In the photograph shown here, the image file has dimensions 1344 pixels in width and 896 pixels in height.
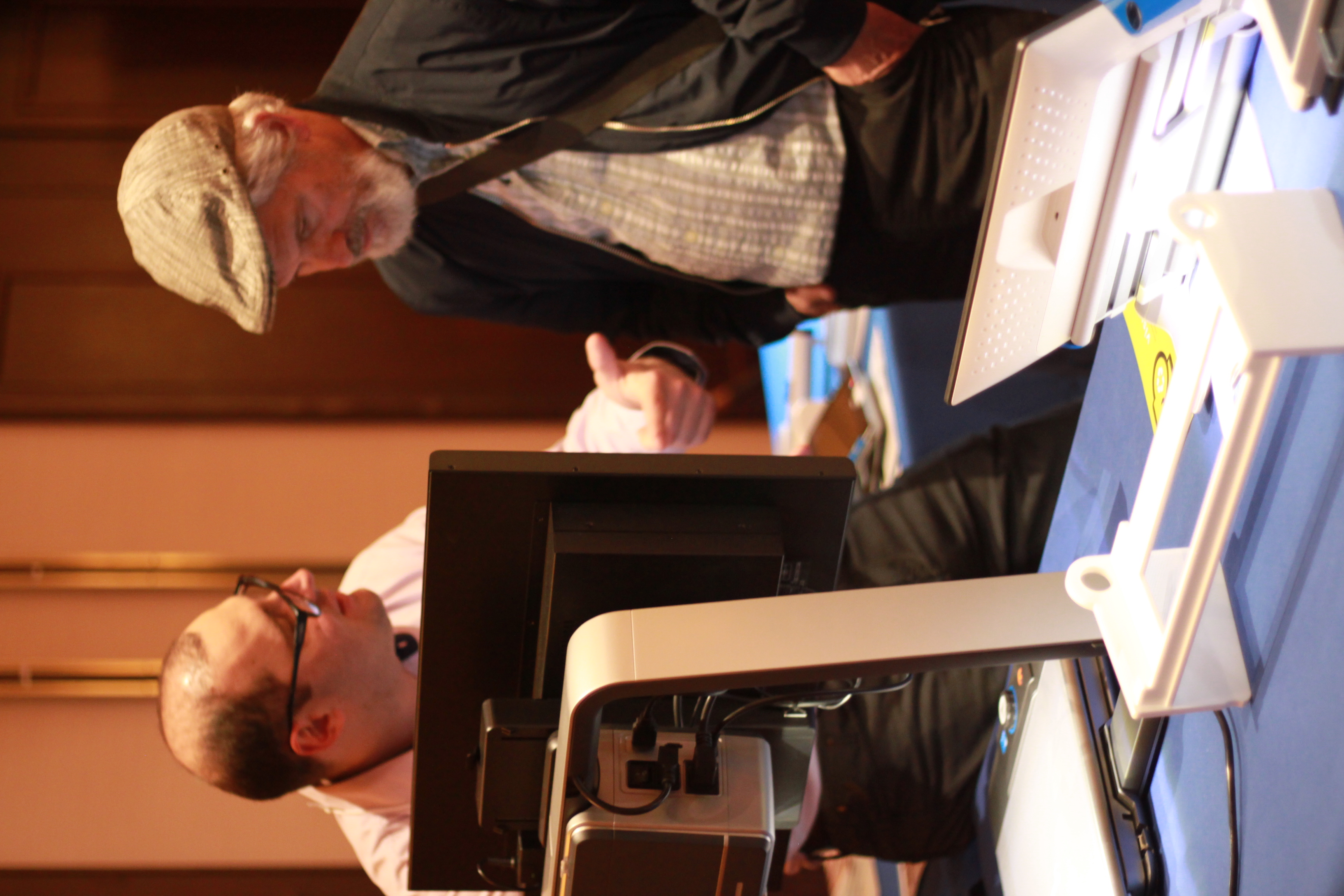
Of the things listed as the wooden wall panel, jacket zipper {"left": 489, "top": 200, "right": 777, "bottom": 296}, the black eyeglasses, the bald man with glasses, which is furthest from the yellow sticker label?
the wooden wall panel

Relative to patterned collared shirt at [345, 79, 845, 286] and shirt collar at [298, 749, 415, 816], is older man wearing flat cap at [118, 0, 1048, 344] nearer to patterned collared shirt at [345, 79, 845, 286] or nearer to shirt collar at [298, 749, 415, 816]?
patterned collared shirt at [345, 79, 845, 286]

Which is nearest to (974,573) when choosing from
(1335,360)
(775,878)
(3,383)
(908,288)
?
(908,288)

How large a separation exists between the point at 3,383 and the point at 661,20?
259cm

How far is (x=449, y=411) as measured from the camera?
331cm

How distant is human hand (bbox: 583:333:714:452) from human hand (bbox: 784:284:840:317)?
0.69 feet

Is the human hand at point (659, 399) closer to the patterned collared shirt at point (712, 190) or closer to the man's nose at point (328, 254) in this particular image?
the patterned collared shirt at point (712, 190)

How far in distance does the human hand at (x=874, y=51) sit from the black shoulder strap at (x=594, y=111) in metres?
0.16

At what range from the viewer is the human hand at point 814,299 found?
1574mm

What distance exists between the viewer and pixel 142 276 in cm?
312

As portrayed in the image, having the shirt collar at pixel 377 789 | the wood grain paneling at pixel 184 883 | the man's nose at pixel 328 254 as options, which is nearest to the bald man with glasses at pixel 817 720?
the shirt collar at pixel 377 789

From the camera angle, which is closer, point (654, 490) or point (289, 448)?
point (654, 490)

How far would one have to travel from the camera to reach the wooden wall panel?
3.08m

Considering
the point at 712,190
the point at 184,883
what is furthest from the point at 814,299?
the point at 184,883

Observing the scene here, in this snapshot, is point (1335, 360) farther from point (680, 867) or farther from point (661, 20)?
point (661, 20)
